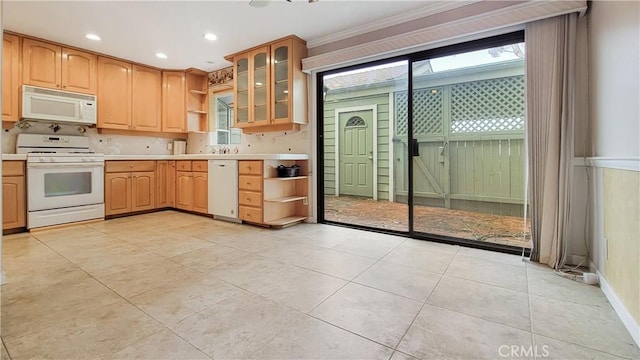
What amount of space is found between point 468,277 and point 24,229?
4.66 m

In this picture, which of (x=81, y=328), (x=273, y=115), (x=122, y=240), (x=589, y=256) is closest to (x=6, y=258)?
(x=122, y=240)

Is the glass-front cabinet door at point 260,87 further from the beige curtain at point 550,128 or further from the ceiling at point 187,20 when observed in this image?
the beige curtain at point 550,128

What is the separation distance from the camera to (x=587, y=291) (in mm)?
1809

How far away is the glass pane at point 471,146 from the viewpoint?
303cm

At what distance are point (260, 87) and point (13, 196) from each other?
10.1 feet

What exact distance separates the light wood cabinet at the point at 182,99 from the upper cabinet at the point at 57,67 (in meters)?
0.99

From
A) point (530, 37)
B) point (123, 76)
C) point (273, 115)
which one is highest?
point (123, 76)

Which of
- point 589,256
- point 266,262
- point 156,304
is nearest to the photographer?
point 156,304

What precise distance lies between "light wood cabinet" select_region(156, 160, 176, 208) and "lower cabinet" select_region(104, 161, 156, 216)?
73 millimetres

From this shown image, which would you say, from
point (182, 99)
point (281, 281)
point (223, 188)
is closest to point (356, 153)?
point (223, 188)

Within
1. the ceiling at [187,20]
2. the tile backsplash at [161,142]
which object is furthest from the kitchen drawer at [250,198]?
the ceiling at [187,20]

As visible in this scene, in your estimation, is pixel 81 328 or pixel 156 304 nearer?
pixel 81 328

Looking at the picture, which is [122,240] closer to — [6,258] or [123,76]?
[6,258]

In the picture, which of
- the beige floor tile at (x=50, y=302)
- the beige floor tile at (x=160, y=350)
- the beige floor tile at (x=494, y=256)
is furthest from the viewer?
the beige floor tile at (x=494, y=256)
